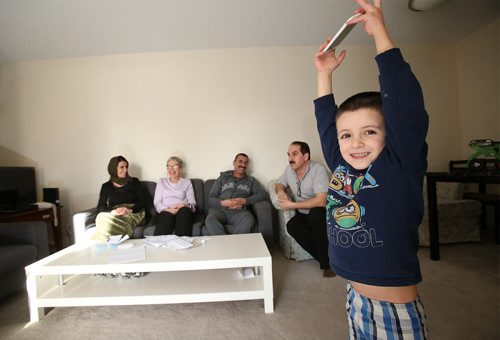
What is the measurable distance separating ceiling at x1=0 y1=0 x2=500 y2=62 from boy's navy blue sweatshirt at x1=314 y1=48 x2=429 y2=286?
2.05 m

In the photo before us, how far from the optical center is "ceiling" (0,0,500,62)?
2.09 m

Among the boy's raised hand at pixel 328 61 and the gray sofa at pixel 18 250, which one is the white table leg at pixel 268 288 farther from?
the gray sofa at pixel 18 250

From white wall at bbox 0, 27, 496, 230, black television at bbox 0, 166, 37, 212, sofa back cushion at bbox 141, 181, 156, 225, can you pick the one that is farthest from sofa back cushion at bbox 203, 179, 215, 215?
black television at bbox 0, 166, 37, 212

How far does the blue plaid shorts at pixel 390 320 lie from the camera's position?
0.57m

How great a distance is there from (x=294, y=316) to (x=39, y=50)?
3.63m

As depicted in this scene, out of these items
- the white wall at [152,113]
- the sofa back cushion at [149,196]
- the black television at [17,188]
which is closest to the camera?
the black television at [17,188]

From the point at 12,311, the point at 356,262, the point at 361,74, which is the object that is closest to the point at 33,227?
the point at 12,311

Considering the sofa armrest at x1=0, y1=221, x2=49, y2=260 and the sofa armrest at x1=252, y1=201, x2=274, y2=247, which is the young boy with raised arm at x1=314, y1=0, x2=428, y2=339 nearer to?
the sofa armrest at x1=252, y1=201, x2=274, y2=247

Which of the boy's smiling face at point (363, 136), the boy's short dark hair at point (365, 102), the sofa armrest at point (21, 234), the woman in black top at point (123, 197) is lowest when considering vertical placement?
the sofa armrest at point (21, 234)

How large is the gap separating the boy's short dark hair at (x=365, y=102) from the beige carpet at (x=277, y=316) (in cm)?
113

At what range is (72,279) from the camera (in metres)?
1.62

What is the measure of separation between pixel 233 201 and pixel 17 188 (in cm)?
225

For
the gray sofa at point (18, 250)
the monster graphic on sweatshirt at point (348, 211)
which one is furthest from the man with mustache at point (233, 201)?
the monster graphic on sweatshirt at point (348, 211)

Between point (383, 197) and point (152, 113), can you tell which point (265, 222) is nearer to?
point (383, 197)
